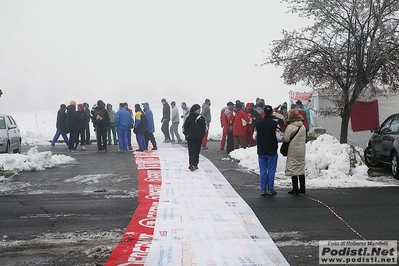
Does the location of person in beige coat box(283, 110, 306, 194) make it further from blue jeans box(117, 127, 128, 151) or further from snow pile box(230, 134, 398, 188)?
blue jeans box(117, 127, 128, 151)

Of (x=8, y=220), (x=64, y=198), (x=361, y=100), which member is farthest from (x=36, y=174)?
(x=361, y=100)

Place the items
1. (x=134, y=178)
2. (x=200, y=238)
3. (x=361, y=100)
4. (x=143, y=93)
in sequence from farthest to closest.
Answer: (x=143, y=93), (x=361, y=100), (x=134, y=178), (x=200, y=238)

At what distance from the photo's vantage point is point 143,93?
130375 millimetres

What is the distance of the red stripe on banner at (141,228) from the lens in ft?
21.4

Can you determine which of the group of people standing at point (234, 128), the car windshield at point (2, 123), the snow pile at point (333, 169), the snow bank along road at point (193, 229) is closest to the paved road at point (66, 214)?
the snow bank along road at point (193, 229)

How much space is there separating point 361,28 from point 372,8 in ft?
2.27

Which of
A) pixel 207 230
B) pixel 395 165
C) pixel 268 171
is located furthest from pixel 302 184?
pixel 207 230

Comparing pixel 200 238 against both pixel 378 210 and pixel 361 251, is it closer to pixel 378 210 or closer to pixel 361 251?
pixel 361 251

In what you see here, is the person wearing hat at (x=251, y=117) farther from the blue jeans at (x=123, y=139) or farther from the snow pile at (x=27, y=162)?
the snow pile at (x=27, y=162)

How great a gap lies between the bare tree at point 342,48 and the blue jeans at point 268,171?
7.20 metres

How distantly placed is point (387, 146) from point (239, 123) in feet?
19.9

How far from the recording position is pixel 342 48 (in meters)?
18.2

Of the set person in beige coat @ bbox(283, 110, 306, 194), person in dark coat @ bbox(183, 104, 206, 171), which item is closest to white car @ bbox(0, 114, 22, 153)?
person in dark coat @ bbox(183, 104, 206, 171)

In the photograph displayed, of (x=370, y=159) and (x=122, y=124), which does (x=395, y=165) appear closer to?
(x=370, y=159)
